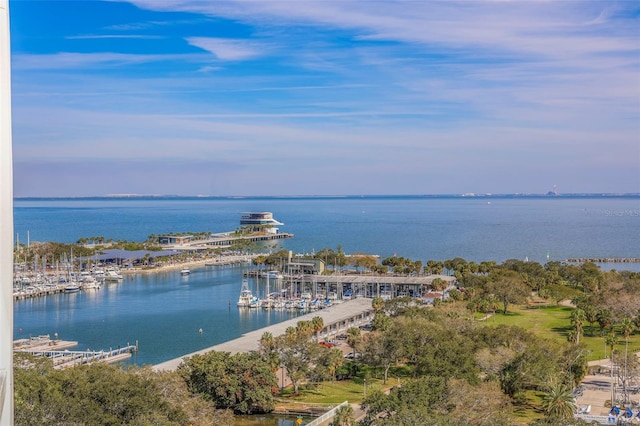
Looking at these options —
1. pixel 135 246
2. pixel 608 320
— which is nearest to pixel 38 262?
pixel 135 246

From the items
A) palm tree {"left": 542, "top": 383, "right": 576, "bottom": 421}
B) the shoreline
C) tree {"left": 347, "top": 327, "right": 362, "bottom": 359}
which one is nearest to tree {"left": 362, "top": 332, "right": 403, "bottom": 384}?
tree {"left": 347, "top": 327, "right": 362, "bottom": 359}

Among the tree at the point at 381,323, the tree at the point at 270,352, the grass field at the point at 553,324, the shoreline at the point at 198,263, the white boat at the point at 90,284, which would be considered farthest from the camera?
the shoreline at the point at 198,263

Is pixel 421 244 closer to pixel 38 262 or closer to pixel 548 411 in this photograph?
pixel 38 262

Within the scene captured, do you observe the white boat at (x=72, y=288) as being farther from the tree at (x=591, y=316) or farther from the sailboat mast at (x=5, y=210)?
the sailboat mast at (x=5, y=210)

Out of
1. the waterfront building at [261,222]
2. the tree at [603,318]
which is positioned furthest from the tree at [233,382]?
the waterfront building at [261,222]

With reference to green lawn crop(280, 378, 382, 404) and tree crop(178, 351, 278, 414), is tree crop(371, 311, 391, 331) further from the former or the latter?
tree crop(178, 351, 278, 414)
